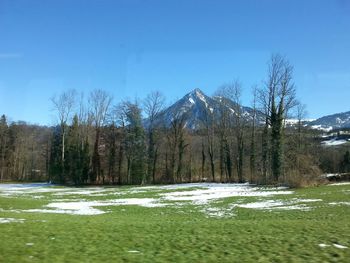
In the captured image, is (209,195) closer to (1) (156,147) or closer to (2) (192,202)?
(2) (192,202)

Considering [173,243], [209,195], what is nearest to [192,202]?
[209,195]

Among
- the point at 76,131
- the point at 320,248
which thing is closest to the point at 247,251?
the point at 320,248

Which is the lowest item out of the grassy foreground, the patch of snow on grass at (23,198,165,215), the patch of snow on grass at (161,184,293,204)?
the patch of snow on grass at (23,198,165,215)

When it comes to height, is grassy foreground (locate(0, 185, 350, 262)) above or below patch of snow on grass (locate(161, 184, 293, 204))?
below

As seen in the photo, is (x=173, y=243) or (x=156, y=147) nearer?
(x=173, y=243)

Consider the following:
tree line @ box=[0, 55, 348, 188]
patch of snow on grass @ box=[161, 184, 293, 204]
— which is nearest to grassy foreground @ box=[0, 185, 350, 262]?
patch of snow on grass @ box=[161, 184, 293, 204]

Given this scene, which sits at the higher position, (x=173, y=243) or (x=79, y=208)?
(x=173, y=243)

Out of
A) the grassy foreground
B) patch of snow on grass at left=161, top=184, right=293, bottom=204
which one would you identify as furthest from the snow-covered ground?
the grassy foreground

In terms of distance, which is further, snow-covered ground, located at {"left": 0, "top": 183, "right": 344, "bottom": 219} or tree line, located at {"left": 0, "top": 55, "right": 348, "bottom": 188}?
tree line, located at {"left": 0, "top": 55, "right": 348, "bottom": 188}

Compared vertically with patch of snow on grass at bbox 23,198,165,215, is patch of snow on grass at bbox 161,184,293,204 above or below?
above

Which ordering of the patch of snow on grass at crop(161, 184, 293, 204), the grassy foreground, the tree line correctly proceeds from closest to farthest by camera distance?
1. the grassy foreground
2. the patch of snow on grass at crop(161, 184, 293, 204)
3. the tree line

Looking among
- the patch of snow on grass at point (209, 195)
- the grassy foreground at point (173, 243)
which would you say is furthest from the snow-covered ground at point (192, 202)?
the grassy foreground at point (173, 243)

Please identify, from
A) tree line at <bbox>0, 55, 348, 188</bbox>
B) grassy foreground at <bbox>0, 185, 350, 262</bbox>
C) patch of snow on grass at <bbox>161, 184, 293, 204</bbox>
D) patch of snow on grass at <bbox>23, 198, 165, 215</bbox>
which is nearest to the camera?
grassy foreground at <bbox>0, 185, 350, 262</bbox>

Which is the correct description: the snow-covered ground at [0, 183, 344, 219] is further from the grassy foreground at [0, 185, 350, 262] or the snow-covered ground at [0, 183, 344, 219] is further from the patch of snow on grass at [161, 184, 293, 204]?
the grassy foreground at [0, 185, 350, 262]
